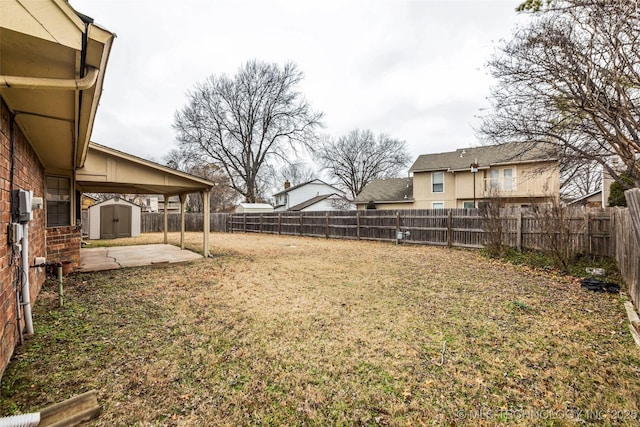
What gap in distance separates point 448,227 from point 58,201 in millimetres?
11932

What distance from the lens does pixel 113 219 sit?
15094 mm

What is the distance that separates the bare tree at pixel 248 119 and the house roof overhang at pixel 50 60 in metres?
24.9

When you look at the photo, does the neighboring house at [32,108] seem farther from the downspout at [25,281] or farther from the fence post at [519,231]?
the fence post at [519,231]

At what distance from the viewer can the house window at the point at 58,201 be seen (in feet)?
19.5

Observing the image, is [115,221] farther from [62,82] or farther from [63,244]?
[62,82]

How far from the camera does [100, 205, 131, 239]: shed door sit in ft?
48.3

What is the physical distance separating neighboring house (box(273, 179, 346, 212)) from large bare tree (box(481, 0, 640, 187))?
1880 cm

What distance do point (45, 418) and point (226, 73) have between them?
1116 inches

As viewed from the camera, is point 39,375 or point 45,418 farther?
point 39,375

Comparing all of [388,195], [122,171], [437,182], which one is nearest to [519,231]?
[437,182]

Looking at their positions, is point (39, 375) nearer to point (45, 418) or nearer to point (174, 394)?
point (45, 418)

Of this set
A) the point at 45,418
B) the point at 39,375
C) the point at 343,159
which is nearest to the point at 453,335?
the point at 45,418

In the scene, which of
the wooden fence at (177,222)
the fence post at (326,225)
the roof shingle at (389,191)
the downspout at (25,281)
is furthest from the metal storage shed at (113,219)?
the roof shingle at (389,191)

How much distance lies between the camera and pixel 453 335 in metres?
3.17
